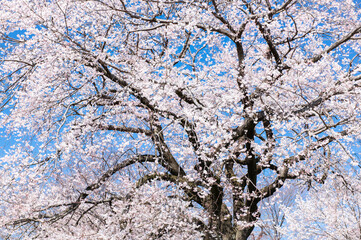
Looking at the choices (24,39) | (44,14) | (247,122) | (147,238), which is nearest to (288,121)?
(247,122)

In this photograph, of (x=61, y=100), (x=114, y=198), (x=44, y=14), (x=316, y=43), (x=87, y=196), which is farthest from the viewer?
(x=316, y=43)

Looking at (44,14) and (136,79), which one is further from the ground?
(44,14)

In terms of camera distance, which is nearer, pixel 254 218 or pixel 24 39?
pixel 24 39

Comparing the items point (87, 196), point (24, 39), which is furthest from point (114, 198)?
point (24, 39)

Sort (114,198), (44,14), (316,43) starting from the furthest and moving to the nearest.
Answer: (316,43)
(114,198)
(44,14)

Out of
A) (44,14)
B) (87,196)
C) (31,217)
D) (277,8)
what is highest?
(44,14)

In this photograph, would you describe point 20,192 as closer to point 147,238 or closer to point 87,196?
point 87,196

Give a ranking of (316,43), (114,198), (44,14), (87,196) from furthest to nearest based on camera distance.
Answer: (316,43), (87,196), (114,198), (44,14)

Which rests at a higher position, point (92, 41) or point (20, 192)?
point (92, 41)

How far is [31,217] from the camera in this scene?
6.10m

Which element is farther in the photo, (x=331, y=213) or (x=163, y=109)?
(x=331, y=213)

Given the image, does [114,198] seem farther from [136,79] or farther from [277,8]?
[277,8]

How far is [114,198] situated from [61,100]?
92.3 inches

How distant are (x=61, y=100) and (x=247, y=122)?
148 inches
